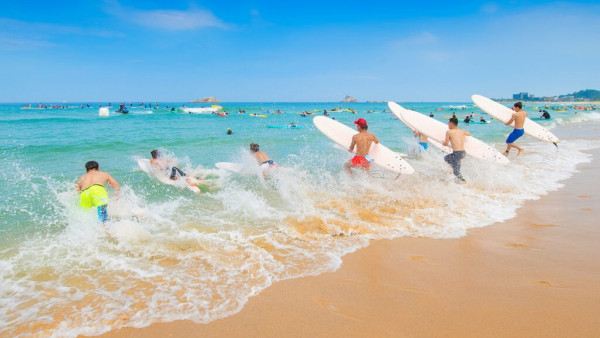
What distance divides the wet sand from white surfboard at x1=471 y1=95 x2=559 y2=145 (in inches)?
279

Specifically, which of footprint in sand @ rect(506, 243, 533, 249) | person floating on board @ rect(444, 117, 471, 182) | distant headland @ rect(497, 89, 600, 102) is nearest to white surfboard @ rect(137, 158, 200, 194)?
person floating on board @ rect(444, 117, 471, 182)

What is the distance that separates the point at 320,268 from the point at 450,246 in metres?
1.74

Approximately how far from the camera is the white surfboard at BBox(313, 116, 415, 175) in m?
8.21

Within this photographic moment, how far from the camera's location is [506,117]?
11320 millimetres

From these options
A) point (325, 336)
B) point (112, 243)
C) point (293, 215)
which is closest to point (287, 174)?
point (293, 215)

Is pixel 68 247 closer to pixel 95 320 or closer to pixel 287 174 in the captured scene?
pixel 95 320

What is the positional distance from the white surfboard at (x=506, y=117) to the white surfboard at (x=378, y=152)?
177 inches

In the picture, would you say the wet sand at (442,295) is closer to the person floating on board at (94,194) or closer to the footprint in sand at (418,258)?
the footprint in sand at (418,258)

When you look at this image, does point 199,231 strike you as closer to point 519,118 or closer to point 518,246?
point 518,246

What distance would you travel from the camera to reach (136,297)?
11.2 feet

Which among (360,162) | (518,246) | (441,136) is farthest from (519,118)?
(518,246)

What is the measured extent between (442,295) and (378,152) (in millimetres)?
5529

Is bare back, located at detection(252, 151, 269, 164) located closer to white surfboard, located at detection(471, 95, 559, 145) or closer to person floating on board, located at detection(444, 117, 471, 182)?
person floating on board, located at detection(444, 117, 471, 182)

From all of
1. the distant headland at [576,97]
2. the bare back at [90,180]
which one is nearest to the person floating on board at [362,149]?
the bare back at [90,180]
